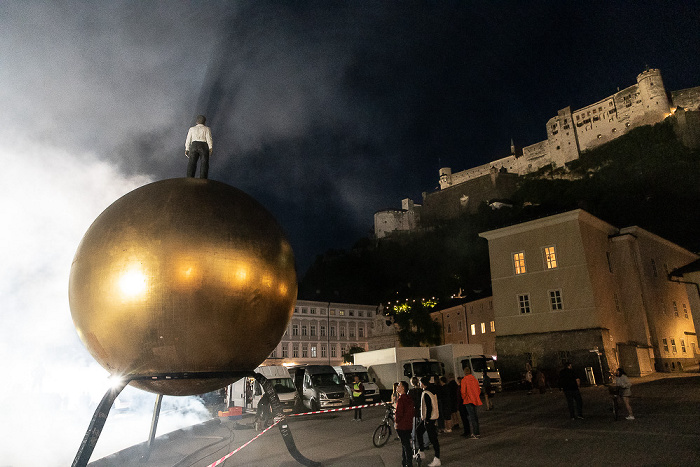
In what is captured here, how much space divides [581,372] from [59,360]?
1104 inches

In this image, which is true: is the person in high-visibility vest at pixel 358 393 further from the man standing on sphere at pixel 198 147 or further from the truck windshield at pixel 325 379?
the man standing on sphere at pixel 198 147

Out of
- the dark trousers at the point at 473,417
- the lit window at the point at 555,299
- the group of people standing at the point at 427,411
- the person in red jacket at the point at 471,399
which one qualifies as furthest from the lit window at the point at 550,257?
the dark trousers at the point at 473,417

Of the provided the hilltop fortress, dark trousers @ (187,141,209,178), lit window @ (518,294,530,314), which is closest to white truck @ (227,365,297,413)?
lit window @ (518,294,530,314)

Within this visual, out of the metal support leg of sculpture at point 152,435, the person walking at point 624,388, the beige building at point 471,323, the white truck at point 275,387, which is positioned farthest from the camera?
the beige building at point 471,323

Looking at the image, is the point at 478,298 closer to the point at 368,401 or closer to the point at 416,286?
the point at 368,401

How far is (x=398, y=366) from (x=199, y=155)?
21698 mm

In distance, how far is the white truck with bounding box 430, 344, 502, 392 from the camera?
24.7 meters

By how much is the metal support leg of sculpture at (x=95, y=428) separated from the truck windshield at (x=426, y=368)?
21836mm

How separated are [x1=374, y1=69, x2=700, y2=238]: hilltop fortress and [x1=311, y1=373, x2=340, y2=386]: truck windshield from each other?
274ft

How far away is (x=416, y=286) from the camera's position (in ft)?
286

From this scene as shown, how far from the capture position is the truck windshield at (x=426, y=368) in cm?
2548

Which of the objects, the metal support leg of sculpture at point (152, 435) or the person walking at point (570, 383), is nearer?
the metal support leg of sculpture at point (152, 435)

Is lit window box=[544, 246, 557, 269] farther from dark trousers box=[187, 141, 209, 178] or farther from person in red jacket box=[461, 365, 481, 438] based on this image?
dark trousers box=[187, 141, 209, 178]

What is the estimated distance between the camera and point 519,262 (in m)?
30.4
